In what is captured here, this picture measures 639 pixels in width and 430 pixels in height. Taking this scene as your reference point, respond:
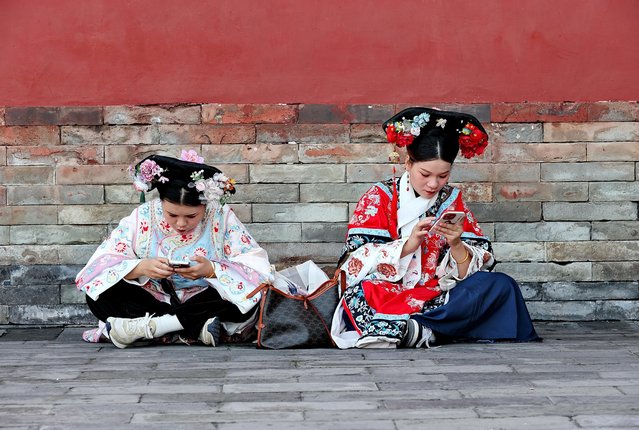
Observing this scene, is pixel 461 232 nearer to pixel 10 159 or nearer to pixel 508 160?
pixel 508 160

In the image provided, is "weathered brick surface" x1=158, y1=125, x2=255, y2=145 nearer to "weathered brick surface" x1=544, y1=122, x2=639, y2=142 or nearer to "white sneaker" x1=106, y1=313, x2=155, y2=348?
"white sneaker" x1=106, y1=313, x2=155, y2=348

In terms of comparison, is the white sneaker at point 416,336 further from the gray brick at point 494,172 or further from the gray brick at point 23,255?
the gray brick at point 23,255

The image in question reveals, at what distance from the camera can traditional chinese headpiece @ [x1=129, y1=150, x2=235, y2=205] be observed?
17.3 ft

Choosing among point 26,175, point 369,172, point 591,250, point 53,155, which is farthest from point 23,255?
point 591,250

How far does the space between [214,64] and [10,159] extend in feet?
4.44

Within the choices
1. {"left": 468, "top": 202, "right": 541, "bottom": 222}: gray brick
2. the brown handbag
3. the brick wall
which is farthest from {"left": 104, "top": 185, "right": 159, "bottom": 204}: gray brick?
{"left": 468, "top": 202, "right": 541, "bottom": 222}: gray brick

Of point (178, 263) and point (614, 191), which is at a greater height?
point (614, 191)

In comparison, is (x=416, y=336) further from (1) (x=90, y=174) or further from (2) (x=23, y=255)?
(2) (x=23, y=255)

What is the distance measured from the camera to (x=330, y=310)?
5453 mm

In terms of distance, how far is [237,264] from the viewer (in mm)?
5531

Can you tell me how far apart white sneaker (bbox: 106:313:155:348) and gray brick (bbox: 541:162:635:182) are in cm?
255

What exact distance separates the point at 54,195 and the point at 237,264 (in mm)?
1386

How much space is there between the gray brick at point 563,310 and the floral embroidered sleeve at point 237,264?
177 centimetres

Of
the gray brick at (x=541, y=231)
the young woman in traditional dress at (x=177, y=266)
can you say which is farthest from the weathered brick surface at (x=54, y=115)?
the gray brick at (x=541, y=231)
